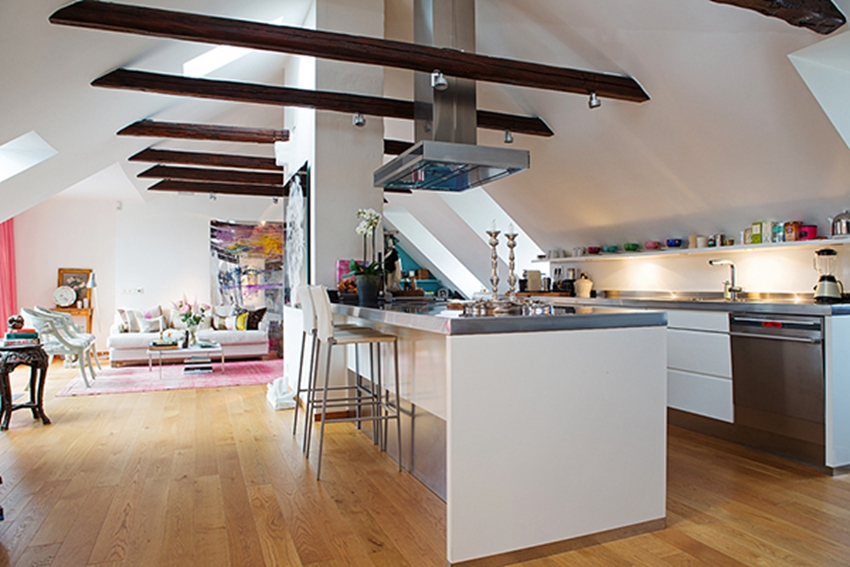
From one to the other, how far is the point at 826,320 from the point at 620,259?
2.85 m

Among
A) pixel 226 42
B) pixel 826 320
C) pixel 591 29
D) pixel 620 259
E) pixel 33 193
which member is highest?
pixel 591 29

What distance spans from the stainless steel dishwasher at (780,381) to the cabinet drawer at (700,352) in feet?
0.23

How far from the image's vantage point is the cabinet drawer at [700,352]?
154 inches

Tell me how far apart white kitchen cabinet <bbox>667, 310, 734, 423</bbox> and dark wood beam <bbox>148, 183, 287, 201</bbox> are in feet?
20.9

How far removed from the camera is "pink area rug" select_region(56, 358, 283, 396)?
6.26 m

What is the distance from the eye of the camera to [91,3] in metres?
3.00

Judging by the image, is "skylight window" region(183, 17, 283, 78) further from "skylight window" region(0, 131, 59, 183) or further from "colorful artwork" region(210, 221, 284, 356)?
"colorful artwork" region(210, 221, 284, 356)

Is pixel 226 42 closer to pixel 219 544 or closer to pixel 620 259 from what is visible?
pixel 219 544

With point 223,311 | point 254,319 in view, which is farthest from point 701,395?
point 223,311

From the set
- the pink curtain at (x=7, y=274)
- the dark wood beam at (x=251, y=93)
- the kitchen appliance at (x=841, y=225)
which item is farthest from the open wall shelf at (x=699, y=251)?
the pink curtain at (x=7, y=274)

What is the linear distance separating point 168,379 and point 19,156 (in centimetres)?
308

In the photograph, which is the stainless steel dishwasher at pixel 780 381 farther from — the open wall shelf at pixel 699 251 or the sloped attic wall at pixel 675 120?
the sloped attic wall at pixel 675 120

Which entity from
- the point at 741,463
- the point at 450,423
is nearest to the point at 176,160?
the point at 450,423

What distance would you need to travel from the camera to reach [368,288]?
3912 mm
